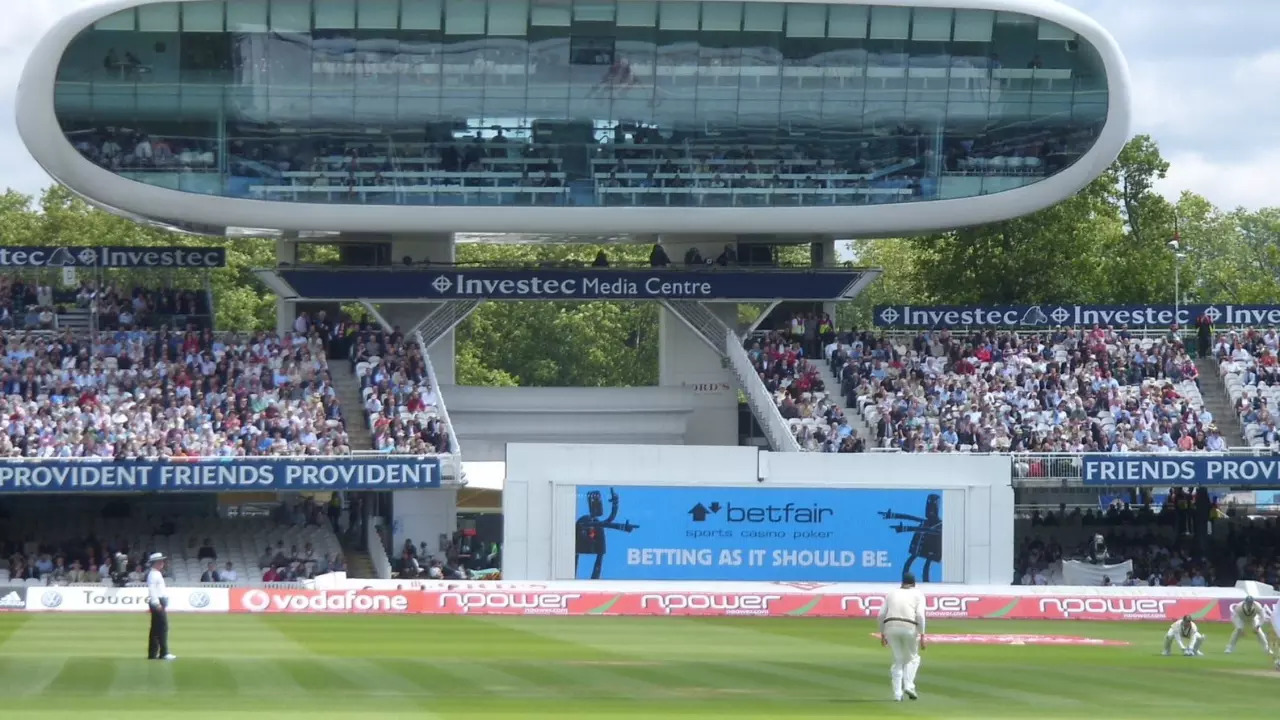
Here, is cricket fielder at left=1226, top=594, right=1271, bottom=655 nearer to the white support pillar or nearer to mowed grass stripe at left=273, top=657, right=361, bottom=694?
mowed grass stripe at left=273, top=657, right=361, bottom=694

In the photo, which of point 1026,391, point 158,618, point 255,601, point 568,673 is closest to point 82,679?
point 158,618

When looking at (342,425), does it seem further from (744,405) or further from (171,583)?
(744,405)

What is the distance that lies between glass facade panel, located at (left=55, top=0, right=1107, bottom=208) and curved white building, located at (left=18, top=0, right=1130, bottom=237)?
0.19ft

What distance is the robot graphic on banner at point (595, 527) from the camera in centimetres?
5003

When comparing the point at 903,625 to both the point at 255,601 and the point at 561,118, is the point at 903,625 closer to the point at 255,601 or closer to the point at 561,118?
the point at 255,601

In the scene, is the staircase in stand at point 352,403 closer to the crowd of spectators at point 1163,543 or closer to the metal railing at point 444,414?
the metal railing at point 444,414

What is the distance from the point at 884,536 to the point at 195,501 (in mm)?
18422

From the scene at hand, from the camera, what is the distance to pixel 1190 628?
34500 mm

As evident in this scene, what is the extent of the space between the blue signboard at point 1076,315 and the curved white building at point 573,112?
3.02m

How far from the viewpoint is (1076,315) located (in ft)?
200

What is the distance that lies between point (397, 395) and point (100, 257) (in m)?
9.09

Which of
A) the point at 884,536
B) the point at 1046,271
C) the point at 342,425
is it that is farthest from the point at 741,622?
the point at 1046,271

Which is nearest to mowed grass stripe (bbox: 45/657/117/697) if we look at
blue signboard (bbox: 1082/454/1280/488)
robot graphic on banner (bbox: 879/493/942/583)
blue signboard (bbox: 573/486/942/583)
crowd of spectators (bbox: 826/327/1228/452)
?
blue signboard (bbox: 573/486/942/583)

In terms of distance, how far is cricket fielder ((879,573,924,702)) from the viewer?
24859mm
